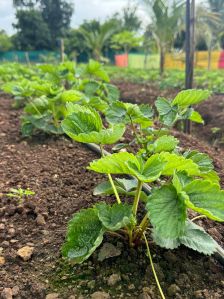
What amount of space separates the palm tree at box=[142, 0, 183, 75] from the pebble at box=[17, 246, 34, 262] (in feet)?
38.8

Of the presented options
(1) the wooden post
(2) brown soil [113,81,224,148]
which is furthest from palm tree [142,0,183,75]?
(1) the wooden post

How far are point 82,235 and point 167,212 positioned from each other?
397mm

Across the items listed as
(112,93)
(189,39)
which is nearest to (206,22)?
(189,39)

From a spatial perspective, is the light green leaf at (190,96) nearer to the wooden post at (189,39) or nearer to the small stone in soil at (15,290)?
the small stone in soil at (15,290)

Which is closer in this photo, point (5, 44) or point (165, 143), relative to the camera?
point (165, 143)

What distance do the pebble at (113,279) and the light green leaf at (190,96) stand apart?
3.06 feet

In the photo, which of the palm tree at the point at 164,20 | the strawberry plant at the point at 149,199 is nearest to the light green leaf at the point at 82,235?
the strawberry plant at the point at 149,199

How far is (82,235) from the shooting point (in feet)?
5.15

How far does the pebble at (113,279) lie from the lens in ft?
5.22

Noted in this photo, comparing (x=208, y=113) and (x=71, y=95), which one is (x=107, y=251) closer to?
(x=71, y=95)

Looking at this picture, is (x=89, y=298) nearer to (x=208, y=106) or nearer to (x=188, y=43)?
(x=188, y=43)

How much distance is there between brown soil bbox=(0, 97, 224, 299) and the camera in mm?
1587

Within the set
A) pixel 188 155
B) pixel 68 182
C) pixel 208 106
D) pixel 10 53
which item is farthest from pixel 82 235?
pixel 10 53

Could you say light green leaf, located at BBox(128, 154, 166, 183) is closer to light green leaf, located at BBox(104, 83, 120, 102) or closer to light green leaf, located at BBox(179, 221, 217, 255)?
light green leaf, located at BBox(179, 221, 217, 255)
